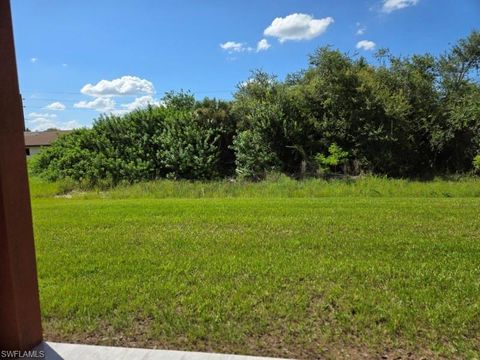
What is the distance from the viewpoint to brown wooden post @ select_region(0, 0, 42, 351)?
2805mm

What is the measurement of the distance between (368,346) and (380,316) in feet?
1.56

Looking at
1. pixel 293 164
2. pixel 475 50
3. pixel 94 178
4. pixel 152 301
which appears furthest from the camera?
pixel 475 50

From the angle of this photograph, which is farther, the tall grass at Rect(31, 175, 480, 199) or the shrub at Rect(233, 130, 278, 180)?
the shrub at Rect(233, 130, 278, 180)

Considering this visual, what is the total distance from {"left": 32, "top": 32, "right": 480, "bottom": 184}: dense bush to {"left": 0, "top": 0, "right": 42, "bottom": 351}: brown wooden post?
16355mm

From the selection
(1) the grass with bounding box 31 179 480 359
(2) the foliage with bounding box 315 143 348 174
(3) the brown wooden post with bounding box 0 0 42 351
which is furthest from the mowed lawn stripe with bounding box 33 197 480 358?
(2) the foliage with bounding box 315 143 348 174

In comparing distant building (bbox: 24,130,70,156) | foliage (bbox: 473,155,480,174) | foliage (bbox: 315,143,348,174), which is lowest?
foliage (bbox: 473,155,480,174)

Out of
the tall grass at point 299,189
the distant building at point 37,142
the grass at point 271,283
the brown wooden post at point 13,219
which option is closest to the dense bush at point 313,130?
the tall grass at point 299,189

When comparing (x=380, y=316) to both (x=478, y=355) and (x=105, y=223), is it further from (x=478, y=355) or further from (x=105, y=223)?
(x=105, y=223)

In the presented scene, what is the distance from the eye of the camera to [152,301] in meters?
3.97

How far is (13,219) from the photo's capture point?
2.88 meters

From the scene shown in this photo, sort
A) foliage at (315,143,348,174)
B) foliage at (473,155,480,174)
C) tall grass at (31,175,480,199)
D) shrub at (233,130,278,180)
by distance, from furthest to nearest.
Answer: shrub at (233,130,278,180) → foliage at (315,143,348,174) → foliage at (473,155,480,174) → tall grass at (31,175,480,199)

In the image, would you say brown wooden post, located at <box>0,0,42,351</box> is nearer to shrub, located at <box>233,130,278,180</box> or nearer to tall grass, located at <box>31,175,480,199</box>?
tall grass, located at <box>31,175,480,199</box>

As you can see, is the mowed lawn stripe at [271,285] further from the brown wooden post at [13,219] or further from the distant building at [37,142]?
the distant building at [37,142]

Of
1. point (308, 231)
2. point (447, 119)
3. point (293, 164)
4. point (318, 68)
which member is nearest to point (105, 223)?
point (308, 231)
